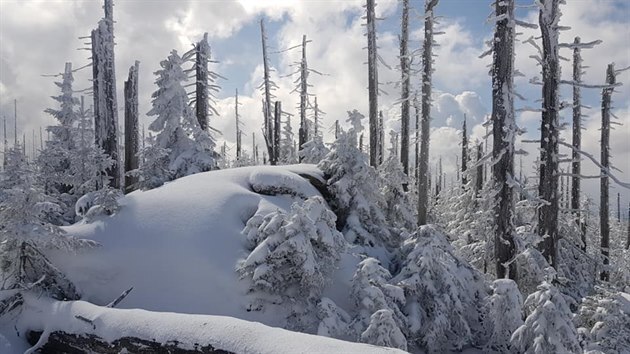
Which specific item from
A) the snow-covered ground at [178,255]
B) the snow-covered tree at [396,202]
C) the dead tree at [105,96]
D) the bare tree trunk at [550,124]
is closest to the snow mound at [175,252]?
the snow-covered ground at [178,255]

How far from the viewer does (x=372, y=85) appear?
20.3 metres

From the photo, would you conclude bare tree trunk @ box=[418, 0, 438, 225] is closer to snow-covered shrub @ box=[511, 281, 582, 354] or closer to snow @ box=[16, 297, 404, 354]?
snow-covered shrub @ box=[511, 281, 582, 354]

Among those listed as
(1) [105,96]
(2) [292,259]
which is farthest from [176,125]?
(2) [292,259]

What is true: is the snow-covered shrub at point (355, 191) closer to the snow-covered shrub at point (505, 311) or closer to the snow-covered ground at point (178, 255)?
the snow-covered ground at point (178, 255)

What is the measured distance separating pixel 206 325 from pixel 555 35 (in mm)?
9697

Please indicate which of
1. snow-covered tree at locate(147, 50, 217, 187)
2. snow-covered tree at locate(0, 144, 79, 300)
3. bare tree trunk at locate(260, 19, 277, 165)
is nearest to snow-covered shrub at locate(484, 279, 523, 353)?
snow-covered tree at locate(0, 144, 79, 300)

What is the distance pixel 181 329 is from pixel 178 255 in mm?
3091

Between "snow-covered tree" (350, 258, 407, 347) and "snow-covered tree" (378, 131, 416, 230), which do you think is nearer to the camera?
"snow-covered tree" (350, 258, 407, 347)

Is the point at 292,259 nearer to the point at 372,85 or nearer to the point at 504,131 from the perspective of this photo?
the point at 504,131

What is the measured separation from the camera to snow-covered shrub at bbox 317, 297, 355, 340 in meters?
7.49

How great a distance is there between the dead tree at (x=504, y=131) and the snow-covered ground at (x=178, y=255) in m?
3.43

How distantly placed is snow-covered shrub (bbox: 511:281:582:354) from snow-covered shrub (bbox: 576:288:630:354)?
0.44 m

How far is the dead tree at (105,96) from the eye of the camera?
16.1 meters

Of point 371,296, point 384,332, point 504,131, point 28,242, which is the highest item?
point 504,131
